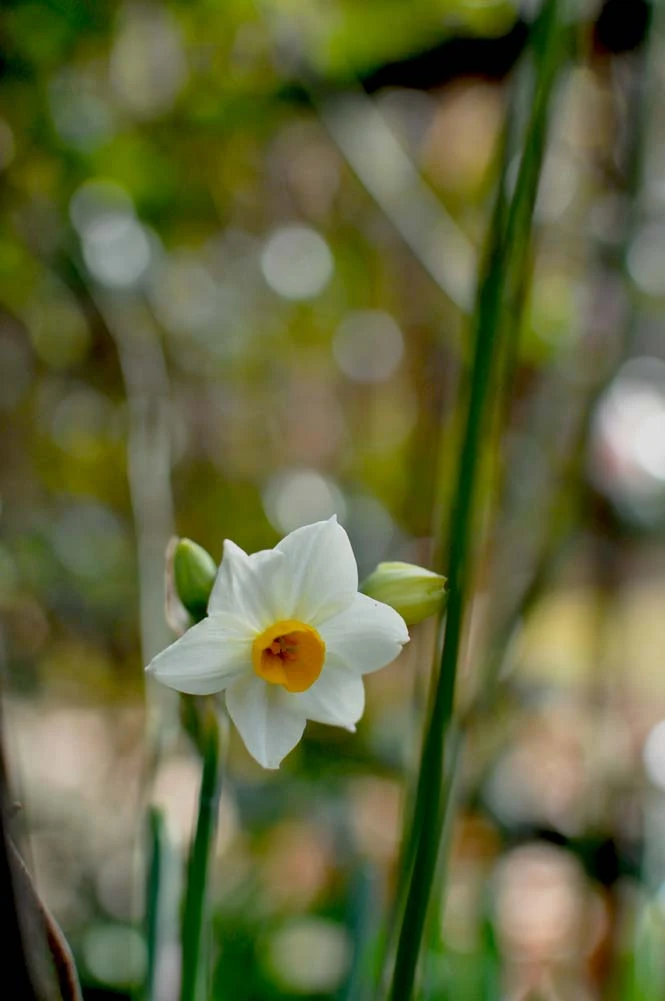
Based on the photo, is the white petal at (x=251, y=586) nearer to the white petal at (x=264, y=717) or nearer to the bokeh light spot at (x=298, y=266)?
the white petal at (x=264, y=717)

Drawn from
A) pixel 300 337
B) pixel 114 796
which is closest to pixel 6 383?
pixel 300 337

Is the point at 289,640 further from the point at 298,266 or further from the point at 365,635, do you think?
the point at 298,266

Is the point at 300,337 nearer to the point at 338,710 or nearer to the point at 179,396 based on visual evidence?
the point at 179,396

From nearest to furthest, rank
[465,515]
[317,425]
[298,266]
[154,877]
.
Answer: [465,515] < [154,877] < [298,266] < [317,425]

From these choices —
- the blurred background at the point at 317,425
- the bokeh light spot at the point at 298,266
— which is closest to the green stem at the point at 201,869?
the blurred background at the point at 317,425

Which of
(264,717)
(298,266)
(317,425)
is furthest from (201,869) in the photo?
(317,425)

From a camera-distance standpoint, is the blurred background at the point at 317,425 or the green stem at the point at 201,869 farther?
the blurred background at the point at 317,425
